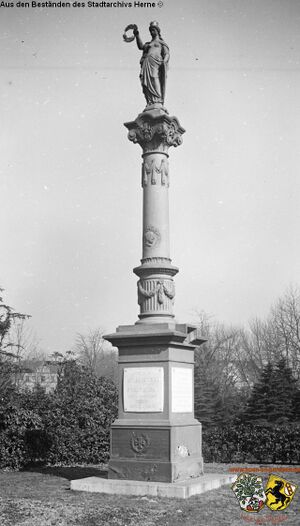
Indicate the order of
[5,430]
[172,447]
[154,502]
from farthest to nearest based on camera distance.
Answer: [5,430] → [172,447] → [154,502]

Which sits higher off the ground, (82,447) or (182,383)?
(182,383)

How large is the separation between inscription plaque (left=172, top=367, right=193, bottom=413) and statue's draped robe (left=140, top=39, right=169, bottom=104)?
5341 mm

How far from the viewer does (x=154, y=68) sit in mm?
12242

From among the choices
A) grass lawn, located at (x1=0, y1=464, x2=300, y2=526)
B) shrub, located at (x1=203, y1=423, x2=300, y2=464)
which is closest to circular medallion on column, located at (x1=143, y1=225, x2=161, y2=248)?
grass lawn, located at (x1=0, y1=464, x2=300, y2=526)

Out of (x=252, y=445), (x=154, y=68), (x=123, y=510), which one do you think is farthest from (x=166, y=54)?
(x=252, y=445)

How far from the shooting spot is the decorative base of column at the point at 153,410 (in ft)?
34.2

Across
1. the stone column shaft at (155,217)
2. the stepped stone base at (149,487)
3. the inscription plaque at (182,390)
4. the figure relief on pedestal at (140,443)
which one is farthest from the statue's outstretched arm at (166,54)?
the stepped stone base at (149,487)

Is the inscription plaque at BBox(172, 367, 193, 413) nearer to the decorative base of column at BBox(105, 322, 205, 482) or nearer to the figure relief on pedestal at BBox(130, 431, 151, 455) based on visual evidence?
the decorative base of column at BBox(105, 322, 205, 482)

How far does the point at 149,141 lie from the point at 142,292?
2.95 meters

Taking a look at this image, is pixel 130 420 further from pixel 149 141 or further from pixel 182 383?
pixel 149 141

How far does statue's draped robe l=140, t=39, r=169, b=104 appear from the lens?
483 inches

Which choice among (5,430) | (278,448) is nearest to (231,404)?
(278,448)

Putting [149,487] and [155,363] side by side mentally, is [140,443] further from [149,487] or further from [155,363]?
[155,363]

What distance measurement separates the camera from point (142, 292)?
450 inches
